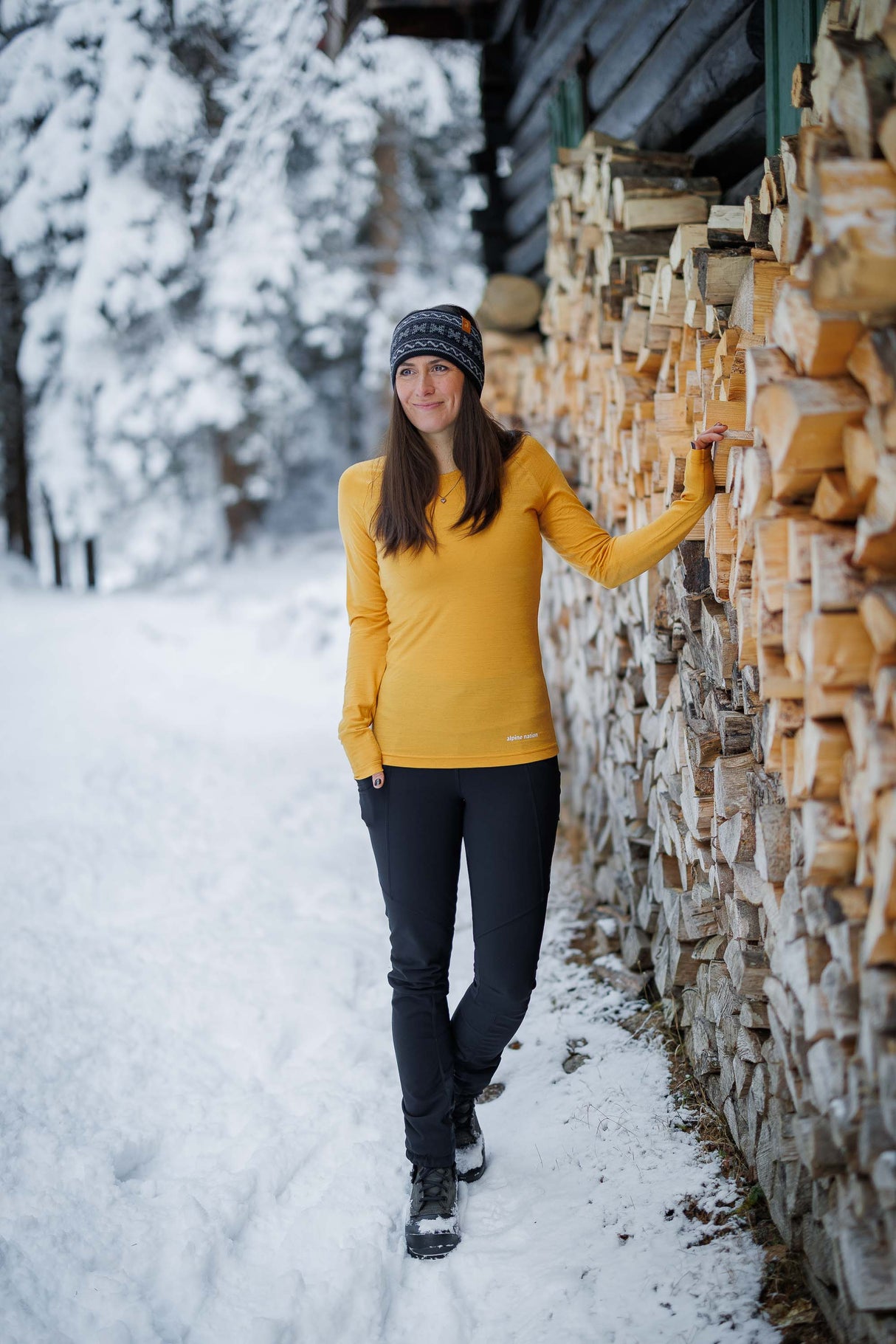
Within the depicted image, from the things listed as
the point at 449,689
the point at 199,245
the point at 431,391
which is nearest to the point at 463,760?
the point at 449,689

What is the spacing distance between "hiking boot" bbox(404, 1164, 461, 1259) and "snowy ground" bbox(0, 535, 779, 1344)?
0.13ft

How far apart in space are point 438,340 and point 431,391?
0.14m

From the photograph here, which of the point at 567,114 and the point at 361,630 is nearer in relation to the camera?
the point at 361,630

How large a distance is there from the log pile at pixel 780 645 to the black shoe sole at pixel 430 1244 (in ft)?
2.63

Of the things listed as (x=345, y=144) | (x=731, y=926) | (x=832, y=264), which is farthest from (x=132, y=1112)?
(x=345, y=144)

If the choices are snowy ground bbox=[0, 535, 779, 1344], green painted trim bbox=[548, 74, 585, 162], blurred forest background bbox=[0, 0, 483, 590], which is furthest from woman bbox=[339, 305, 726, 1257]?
blurred forest background bbox=[0, 0, 483, 590]

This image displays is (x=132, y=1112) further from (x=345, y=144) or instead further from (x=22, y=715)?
(x=345, y=144)

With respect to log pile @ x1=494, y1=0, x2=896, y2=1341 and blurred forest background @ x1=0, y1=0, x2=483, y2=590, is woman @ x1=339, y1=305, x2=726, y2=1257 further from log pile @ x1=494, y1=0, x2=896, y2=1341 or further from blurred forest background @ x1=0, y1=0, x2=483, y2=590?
blurred forest background @ x1=0, y1=0, x2=483, y2=590

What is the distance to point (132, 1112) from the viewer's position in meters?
3.01

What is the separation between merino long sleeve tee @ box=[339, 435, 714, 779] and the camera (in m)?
2.50

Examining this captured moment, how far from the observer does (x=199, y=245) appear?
38.2ft

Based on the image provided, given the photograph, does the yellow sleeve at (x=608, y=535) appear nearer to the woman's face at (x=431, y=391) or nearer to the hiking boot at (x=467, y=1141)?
the woman's face at (x=431, y=391)

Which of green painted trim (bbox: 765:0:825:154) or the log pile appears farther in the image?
green painted trim (bbox: 765:0:825:154)

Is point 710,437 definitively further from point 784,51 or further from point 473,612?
point 784,51
